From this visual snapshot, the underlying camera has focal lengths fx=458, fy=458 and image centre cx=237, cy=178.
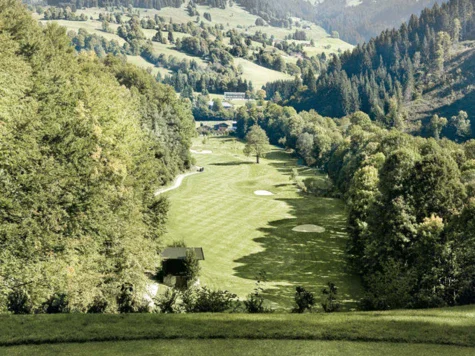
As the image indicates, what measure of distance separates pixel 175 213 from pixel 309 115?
335ft

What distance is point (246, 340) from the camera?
16.2 meters

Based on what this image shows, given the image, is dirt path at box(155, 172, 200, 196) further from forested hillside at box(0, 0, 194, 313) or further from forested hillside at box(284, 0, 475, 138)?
forested hillside at box(284, 0, 475, 138)

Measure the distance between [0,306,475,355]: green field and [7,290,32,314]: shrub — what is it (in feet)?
9.65

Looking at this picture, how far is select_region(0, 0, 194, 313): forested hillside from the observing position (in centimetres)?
2564

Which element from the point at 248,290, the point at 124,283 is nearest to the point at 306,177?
the point at 248,290

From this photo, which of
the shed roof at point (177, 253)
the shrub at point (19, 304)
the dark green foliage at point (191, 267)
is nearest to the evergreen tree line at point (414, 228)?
the dark green foliage at point (191, 267)

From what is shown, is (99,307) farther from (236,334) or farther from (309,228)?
(309,228)

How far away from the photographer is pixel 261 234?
6131 cm

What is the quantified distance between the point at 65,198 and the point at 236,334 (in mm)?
17631

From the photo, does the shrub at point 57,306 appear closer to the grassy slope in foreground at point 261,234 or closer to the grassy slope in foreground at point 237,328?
the grassy slope in foreground at point 237,328

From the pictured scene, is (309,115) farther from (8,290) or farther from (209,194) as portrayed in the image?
(8,290)

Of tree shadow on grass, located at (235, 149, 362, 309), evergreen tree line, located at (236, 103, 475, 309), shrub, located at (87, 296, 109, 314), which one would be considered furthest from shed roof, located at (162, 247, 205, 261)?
shrub, located at (87, 296, 109, 314)

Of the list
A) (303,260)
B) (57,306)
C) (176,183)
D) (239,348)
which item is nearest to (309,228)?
(303,260)

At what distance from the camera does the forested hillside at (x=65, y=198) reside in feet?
84.1
